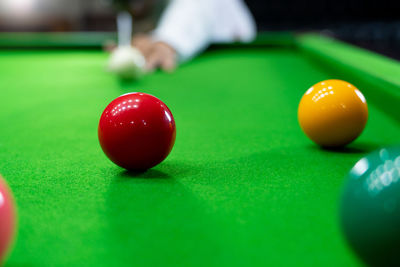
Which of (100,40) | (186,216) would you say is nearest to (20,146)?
(186,216)

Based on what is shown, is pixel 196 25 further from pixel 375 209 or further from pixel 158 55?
pixel 375 209

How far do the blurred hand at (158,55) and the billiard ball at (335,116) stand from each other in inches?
88.9

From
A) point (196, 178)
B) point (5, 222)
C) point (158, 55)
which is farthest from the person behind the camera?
point (158, 55)

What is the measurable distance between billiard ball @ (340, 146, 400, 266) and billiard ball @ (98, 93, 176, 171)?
0.65 m

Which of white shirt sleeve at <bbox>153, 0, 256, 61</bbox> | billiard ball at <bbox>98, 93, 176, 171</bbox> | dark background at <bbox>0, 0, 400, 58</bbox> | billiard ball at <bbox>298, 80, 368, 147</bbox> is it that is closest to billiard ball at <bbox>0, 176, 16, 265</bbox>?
billiard ball at <bbox>98, 93, 176, 171</bbox>

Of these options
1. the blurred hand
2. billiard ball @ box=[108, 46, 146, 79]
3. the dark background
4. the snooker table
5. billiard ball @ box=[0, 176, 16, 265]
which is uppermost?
billiard ball @ box=[0, 176, 16, 265]

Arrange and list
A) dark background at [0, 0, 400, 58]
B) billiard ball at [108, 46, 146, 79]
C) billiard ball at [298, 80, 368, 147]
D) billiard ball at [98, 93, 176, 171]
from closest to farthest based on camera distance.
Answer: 1. billiard ball at [98, 93, 176, 171]
2. billiard ball at [298, 80, 368, 147]
3. billiard ball at [108, 46, 146, 79]
4. dark background at [0, 0, 400, 58]

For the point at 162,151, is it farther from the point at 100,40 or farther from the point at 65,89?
the point at 100,40

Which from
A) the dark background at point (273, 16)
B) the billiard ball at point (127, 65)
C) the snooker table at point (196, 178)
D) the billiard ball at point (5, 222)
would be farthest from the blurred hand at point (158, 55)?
the billiard ball at point (5, 222)

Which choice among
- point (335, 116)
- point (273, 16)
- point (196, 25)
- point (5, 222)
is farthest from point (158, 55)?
point (273, 16)

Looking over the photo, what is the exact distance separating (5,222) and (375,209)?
613 millimetres

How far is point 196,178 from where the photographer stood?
132 centimetres

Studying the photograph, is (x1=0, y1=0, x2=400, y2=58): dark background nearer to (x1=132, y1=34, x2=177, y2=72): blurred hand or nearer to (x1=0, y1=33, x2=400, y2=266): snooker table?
(x1=132, y1=34, x2=177, y2=72): blurred hand

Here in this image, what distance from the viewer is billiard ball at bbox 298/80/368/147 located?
1.57 meters
